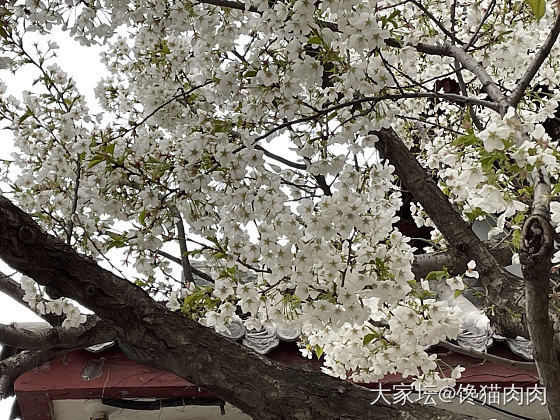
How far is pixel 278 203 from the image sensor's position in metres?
2.96

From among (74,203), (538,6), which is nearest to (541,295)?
(538,6)

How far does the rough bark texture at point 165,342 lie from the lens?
2.78m

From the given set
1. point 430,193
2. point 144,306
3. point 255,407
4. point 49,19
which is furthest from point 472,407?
point 49,19

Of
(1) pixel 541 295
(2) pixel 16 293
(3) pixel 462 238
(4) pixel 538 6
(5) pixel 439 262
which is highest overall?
(5) pixel 439 262

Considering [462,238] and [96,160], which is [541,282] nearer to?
[462,238]

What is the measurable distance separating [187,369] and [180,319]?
0.21m

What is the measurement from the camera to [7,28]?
3732mm

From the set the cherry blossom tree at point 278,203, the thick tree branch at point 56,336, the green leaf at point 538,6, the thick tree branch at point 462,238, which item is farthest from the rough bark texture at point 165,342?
the green leaf at point 538,6

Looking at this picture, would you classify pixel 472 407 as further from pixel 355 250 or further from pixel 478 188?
pixel 478 188

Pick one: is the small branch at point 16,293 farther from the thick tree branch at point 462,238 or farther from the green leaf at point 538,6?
the green leaf at point 538,6

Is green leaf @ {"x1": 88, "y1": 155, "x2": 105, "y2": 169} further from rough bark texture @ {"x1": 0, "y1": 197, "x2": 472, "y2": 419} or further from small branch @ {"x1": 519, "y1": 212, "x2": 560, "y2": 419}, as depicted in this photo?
small branch @ {"x1": 519, "y1": 212, "x2": 560, "y2": 419}

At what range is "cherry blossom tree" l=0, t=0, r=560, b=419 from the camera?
110 inches

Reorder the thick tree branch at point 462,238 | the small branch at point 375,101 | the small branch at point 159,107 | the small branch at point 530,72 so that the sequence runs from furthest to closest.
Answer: the small branch at point 159,107 → the thick tree branch at point 462,238 → the small branch at point 375,101 → the small branch at point 530,72

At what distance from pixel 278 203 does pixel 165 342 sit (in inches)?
26.8
